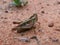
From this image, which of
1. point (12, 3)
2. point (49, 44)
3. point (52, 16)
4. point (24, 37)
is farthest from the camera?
point (12, 3)

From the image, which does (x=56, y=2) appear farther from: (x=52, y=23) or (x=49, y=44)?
(x=49, y=44)

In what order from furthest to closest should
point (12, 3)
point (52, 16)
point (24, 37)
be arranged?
1. point (12, 3)
2. point (52, 16)
3. point (24, 37)

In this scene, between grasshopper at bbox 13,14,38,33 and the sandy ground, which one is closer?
the sandy ground

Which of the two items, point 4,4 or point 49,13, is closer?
point 49,13

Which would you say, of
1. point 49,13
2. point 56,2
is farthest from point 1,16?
point 56,2

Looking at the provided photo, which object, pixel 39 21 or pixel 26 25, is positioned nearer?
pixel 26 25

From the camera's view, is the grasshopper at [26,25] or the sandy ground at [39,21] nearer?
the sandy ground at [39,21]

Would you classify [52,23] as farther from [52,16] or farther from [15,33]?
[15,33]
